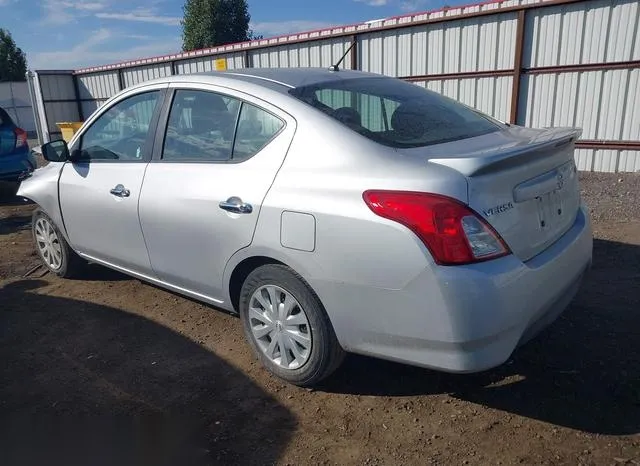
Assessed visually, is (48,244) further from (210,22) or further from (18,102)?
(210,22)

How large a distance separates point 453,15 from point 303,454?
382 inches

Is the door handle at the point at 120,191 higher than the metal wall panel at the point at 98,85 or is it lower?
lower

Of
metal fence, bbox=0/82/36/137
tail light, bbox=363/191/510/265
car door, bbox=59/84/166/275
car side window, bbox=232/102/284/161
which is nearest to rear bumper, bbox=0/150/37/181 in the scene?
car door, bbox=59/84/166/275

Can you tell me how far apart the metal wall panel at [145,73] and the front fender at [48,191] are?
12818 mm

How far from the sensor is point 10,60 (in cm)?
3891

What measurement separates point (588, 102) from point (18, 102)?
29092 mm

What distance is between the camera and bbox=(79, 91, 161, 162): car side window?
3.63 metres

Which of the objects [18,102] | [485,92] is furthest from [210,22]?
[485,92]

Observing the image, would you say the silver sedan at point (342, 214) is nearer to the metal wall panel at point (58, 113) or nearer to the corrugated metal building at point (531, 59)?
the corrugated metal building at point (531, 59)

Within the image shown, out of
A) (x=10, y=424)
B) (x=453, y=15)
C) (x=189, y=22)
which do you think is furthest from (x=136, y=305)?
(x=189, y=22)

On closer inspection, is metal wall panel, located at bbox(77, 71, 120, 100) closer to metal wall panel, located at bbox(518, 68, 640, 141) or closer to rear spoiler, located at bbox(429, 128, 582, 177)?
metal wall panel, located at bbox(518, 68, 640, 141)

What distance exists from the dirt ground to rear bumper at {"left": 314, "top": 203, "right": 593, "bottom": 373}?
1.38ft

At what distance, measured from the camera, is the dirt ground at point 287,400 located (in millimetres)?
2439

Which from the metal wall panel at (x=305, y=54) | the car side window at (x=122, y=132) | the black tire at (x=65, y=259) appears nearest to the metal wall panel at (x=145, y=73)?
the metal wall panel at (x=305, y=54)
